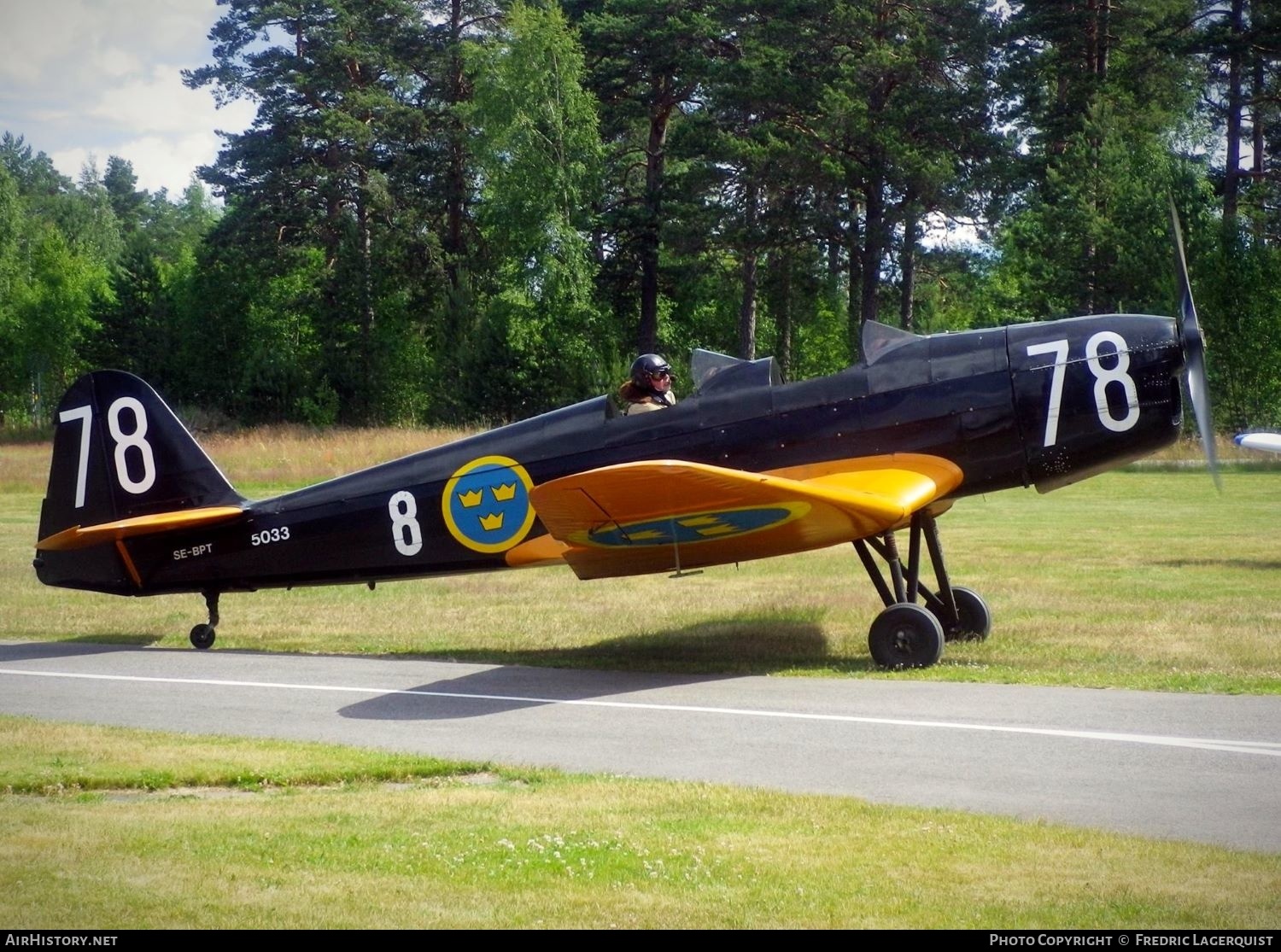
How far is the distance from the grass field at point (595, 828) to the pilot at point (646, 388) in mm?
2095

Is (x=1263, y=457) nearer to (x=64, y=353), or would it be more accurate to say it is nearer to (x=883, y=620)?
(x=883, y=620)

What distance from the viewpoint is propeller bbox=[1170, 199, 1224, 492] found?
10.0m

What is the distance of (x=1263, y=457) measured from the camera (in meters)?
31.7

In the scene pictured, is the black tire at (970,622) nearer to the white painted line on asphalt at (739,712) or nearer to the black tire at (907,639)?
the black tire at (907,639)

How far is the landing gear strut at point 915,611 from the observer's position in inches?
394

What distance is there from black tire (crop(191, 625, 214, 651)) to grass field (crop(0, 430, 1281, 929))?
1.13 ft

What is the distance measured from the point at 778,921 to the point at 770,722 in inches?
143

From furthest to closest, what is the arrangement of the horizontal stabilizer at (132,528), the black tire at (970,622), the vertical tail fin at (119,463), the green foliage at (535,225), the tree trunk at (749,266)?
the green foliage at (535,225) → the tree trunk at (749,266) → the vertical tail fin at (119,463) → the horizontal stabilizer at (132,528) → the black tire at (970,622)

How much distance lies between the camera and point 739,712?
28.7ft

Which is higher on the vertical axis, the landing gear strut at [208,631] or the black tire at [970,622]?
the landing gear strut at [208,631]

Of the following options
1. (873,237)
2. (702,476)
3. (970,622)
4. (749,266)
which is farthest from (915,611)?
(749,266)

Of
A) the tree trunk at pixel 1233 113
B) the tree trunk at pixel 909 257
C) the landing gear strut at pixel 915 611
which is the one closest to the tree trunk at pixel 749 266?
the tree trunk at pixel 909 257

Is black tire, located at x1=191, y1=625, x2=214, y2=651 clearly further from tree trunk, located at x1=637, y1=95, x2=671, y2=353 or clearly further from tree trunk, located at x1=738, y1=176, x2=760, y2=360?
tree trunk, located at x1=637, y1=95, x2=671, y2=353
